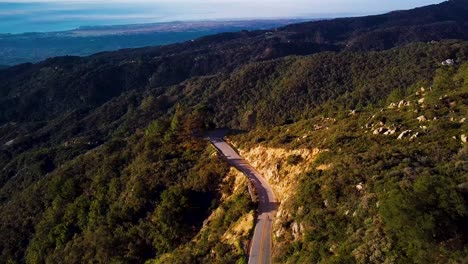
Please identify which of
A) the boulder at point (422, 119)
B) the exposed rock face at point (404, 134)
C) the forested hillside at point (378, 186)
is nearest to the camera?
the forested hillside at point (378, 186)

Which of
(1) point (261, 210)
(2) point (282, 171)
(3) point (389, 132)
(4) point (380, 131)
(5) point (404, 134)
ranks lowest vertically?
(1) point (261, 210)

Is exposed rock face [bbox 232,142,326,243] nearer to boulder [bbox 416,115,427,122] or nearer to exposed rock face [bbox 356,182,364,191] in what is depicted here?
exposed rock face [bbox 356,182,364,191]

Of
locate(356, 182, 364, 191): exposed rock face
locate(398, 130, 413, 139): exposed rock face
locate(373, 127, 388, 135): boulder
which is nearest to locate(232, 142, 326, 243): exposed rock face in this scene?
locate(356, 182, 364, 191): exposed rock face

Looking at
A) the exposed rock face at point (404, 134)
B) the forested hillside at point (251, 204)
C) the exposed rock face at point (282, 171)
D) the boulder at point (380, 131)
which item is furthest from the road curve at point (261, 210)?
the exposed rock face at point (404, 134)

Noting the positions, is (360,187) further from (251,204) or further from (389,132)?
(389,132)

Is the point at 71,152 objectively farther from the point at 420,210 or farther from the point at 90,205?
the point at 420,210

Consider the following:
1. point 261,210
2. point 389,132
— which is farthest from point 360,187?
point 389,132

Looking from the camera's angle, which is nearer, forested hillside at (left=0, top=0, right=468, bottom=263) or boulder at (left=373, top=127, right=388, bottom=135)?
forested hillside at (left=0, top=0, right=468, bottom=263)

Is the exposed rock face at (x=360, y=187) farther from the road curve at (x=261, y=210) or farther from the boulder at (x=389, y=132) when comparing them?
the boulder at (x=389, y=132)
